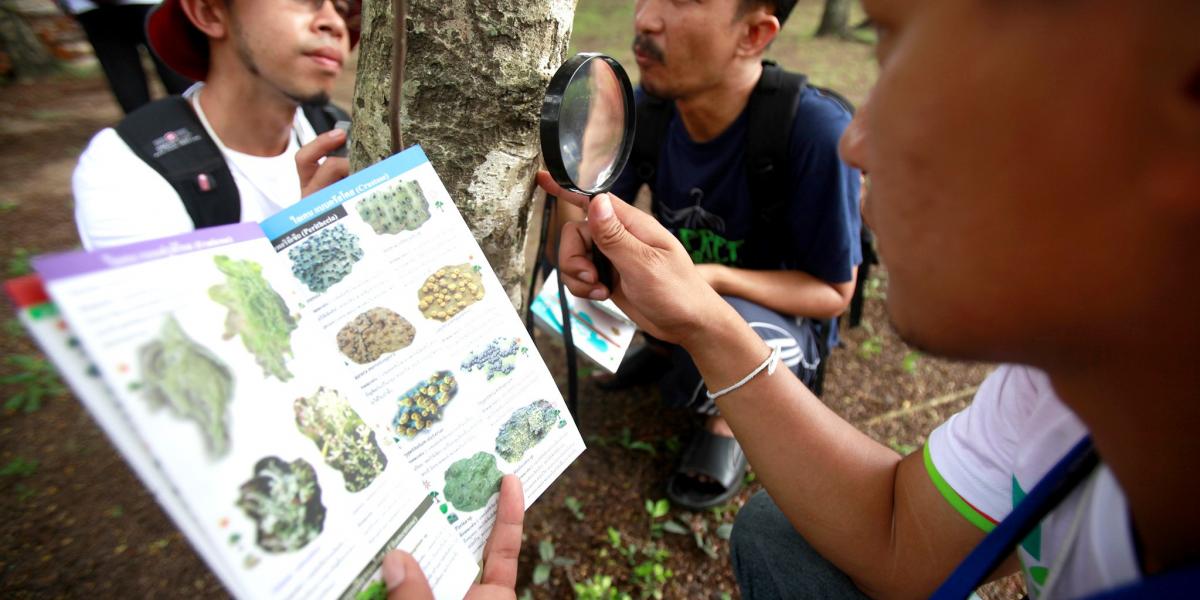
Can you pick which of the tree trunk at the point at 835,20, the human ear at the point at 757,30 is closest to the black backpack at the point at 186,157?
the human ear at the point at 757,30

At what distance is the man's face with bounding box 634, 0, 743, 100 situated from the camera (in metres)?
2.04

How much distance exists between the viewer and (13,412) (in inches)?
100.0

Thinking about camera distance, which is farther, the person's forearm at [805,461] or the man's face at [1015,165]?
the person's forearm at [805,461]

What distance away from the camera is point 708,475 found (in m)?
2.16

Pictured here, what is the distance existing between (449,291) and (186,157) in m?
1.29

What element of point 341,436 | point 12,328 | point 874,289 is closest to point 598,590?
point 341,436

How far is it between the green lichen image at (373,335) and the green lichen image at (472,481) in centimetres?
23

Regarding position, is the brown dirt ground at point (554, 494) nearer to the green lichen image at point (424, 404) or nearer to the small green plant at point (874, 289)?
the small green plant at point (874, 289)

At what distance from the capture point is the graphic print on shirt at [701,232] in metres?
2.32

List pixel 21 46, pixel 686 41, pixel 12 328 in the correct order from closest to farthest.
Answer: pixel 686 41 < pixel 12 328 < pixel 21 46

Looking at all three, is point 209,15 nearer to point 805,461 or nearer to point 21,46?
point 805,461

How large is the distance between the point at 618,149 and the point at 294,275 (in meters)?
0.77

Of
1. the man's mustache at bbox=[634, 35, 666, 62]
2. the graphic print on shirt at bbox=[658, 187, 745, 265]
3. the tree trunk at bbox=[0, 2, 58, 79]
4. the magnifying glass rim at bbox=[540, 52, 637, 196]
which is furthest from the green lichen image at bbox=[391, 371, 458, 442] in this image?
the tree trunk at bbox=[0, 2, 58, 79]

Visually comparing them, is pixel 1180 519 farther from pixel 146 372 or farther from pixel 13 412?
pixel 13 412
